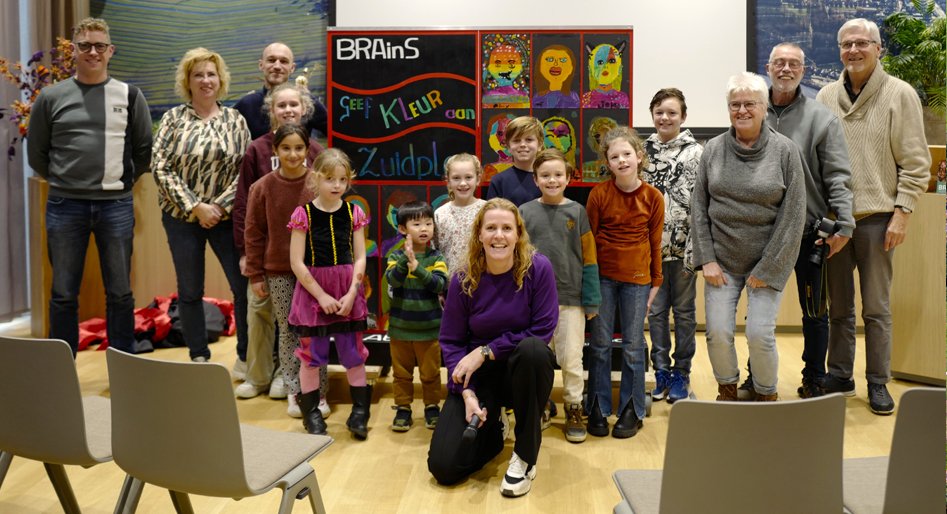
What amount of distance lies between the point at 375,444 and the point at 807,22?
4.12m

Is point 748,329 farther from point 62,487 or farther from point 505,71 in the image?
point 62,487

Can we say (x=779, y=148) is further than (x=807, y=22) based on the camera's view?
No

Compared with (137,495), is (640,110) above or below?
above

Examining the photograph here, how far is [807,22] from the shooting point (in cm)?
565

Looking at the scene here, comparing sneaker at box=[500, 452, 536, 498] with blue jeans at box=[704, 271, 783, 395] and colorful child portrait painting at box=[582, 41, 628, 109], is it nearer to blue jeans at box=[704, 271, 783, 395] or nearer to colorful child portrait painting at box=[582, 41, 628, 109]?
blue jeans at box=[704, 271, 783, 395]

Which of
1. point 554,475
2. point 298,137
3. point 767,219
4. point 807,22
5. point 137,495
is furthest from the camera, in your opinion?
point 807,22

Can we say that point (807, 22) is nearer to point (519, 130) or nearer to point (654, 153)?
point (654, 153)

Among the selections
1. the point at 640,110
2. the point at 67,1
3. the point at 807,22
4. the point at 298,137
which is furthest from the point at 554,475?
the point at 67,1

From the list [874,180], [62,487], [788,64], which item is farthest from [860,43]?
[62,487]

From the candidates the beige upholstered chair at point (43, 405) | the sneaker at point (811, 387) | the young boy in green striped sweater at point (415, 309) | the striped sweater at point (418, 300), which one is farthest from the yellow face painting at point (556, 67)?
the beige upholstered chair at point (43, 405)

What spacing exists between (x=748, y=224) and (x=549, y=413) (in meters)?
1.17

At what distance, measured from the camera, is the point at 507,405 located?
314 cm

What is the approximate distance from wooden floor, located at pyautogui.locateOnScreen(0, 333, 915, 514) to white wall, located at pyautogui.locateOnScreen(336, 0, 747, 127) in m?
2.41

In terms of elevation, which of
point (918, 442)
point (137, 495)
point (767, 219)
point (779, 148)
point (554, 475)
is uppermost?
point (779, 148)
